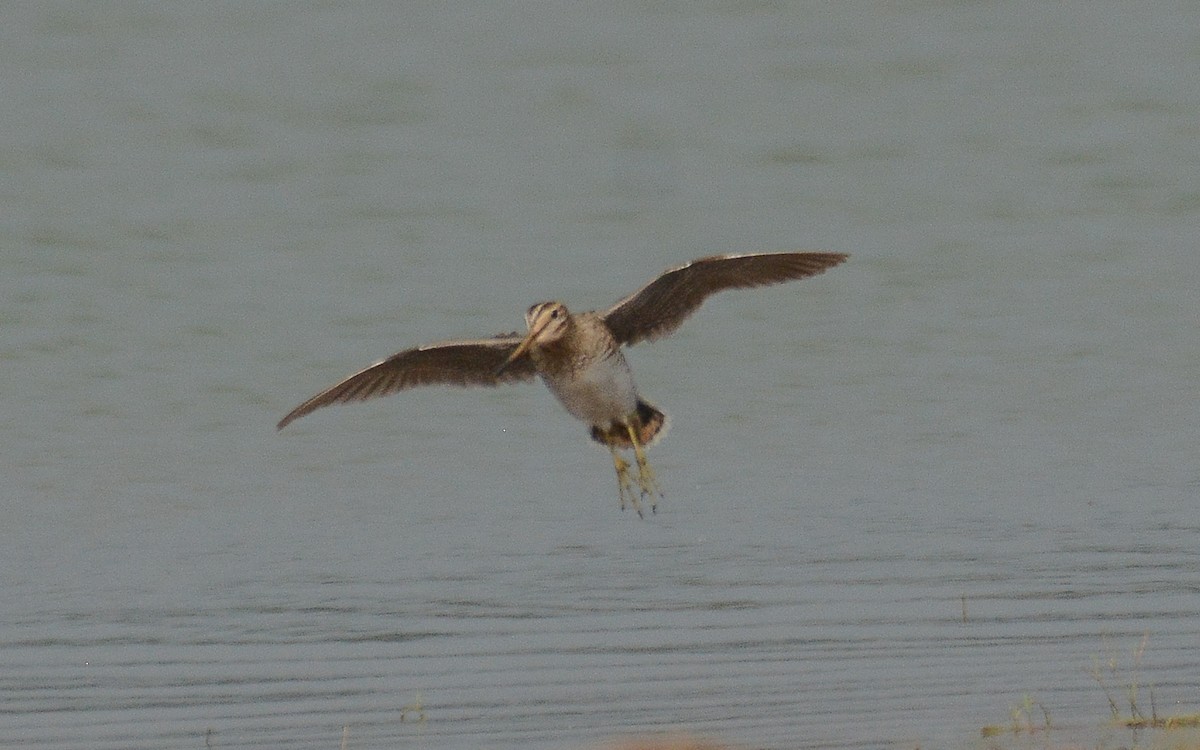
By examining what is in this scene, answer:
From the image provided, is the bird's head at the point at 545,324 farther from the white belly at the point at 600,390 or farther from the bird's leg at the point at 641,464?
the bird's leg at the point at 641,464

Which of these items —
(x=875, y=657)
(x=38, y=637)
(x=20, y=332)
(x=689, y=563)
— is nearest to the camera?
(x=875, y=657)

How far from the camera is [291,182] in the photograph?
58.4ft

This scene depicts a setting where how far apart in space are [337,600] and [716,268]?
6.45 ft

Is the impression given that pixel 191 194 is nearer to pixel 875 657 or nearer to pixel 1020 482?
pixel 1020 482

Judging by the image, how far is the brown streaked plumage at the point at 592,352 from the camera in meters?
9.16

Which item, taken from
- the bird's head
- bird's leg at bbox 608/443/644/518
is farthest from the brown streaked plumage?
bird's leg at bbox 608/443/644/518

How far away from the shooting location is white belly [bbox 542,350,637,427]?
930cm

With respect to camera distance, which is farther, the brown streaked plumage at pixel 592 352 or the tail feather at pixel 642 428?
the tail feather at pixel 642 428

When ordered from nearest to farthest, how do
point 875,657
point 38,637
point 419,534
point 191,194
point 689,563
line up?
point 875,657 < point 38,637 < point 689,563 < point 419,534 < point 191,194

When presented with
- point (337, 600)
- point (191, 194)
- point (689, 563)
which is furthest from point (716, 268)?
point (191, 194)

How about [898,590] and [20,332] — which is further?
[20,332]

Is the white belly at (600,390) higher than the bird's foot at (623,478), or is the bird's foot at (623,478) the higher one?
the white belly at (600,390)

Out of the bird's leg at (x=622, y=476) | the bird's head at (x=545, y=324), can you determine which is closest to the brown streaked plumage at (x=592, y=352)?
the bird's head at (x=545, y=324)

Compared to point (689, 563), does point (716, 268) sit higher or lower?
higher
